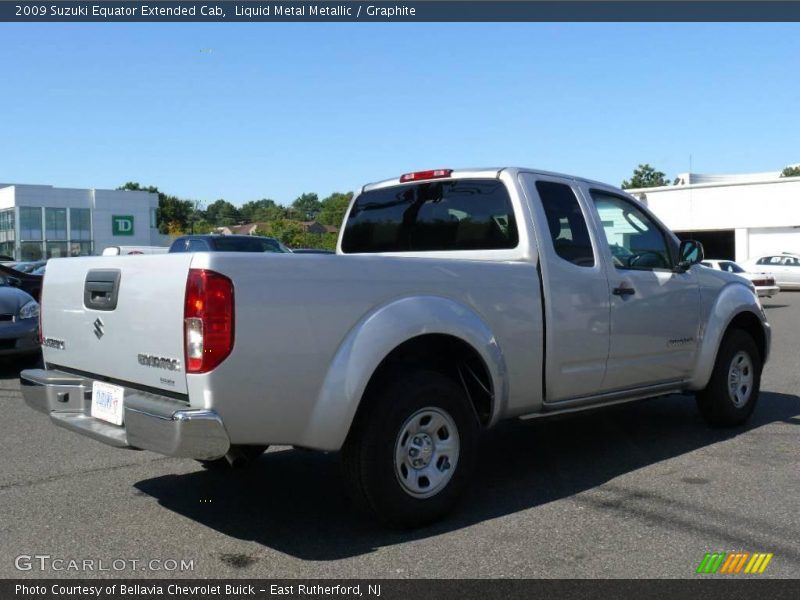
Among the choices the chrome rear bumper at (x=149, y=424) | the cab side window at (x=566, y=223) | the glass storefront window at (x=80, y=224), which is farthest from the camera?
the glass storefront window at (x=80, y=224)

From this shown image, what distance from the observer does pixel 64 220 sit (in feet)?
227

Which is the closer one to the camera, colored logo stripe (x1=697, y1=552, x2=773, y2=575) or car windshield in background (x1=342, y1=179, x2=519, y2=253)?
colored logo stripe (x1=697, y1=552, x2=773, y2=575)

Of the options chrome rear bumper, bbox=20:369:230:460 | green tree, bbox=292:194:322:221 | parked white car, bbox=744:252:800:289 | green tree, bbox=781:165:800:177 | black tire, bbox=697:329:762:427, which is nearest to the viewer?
chrome rear bumper, bbox=20:369:230:460

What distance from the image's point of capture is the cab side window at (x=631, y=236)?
18.2 ft

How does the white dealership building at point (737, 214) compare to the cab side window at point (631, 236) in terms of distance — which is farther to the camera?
the white dealership building at point (737, 214)

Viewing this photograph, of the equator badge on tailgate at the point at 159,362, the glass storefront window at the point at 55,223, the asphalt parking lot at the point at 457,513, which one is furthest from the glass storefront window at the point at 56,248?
the equator badge on tailgate at the point at 159,362

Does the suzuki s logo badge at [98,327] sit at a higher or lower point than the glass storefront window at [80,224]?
lower

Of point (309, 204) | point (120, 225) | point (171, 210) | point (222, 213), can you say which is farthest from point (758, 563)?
point (309, 204)

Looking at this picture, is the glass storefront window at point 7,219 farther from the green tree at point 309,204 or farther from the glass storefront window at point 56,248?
the green tree at point 309,204

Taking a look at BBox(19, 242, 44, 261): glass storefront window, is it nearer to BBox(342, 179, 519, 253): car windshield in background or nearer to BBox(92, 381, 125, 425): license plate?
BBox(342, 179, 519, 253): car windshield in background

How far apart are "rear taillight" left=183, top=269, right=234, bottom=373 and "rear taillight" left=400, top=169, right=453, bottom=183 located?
7.52 ft

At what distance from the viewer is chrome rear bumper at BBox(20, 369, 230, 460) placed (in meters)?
3.46

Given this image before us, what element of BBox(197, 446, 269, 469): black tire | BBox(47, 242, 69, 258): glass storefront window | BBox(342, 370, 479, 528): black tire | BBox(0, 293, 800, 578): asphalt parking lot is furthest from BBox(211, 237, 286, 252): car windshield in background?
BBox(47, 242, 69, 258): glass storefront window

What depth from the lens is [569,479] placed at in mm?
5098
